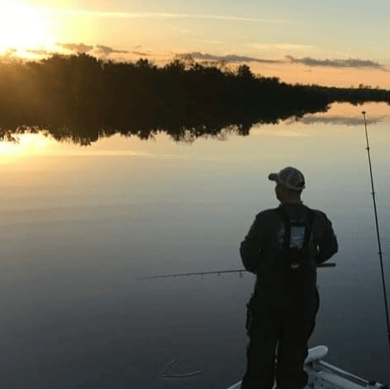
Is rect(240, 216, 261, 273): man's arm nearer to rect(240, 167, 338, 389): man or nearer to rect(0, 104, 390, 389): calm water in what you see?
rect(240, 167, 338, 389): man

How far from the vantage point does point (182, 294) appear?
10094 millimetres

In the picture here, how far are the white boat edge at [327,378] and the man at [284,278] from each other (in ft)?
2.22

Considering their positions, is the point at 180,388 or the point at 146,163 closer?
the point at 180,388

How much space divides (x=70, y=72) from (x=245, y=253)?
7355 cm

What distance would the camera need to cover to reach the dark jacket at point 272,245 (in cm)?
534

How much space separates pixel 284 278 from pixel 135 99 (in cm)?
7466

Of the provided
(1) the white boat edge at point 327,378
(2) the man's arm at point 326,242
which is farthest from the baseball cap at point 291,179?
(1) the white boat edge at point 327,378

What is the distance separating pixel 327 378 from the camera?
6.40 m

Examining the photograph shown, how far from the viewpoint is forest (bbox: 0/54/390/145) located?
4478 cm

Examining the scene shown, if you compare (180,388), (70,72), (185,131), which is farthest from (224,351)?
(70,72)

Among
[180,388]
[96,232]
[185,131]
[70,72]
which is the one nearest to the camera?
[180,388]

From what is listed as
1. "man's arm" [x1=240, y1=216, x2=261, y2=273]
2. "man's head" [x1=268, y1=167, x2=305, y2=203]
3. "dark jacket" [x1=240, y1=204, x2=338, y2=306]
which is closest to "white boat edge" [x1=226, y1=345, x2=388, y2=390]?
"dark jacket" [x1=240, y1=204, x2=338, y2=306]

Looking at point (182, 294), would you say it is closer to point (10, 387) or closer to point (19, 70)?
point (10, 387)

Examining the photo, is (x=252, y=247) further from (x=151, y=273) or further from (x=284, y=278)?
(x=151, y=273)
